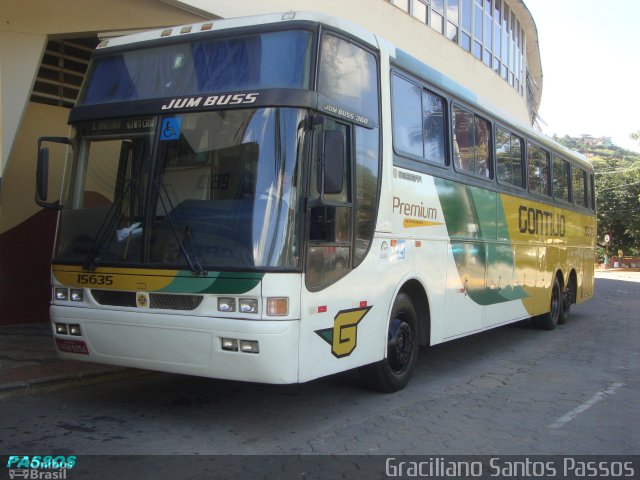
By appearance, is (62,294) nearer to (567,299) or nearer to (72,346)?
(72,346)

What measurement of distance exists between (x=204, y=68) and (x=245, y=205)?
4.55ft

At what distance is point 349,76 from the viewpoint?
18.2 feet

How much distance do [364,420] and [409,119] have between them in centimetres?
322

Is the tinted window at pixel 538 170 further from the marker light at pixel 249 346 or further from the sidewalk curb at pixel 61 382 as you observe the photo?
the marker light at pixel 249 346

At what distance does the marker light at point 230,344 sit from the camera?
187 inches

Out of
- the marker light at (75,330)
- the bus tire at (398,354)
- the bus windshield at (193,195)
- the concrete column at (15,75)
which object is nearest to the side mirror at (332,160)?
the bus windshield at (193,195)

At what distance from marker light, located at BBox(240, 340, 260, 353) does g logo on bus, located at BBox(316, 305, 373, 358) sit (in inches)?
22.1

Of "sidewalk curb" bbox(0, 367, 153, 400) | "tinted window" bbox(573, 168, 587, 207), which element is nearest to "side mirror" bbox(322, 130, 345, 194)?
"sidewalk curb" bbox(0, 367, 153, 400)

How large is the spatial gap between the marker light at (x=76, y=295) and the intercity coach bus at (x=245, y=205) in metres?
0.01

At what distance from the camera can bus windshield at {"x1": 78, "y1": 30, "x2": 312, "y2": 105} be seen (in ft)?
16.5

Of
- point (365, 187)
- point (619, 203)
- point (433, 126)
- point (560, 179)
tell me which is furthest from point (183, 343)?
point (619, 203)

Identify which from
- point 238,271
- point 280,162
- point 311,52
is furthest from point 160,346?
point 311,52

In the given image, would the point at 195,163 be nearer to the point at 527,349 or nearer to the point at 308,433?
the point at 308,433

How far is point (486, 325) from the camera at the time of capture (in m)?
8.47
